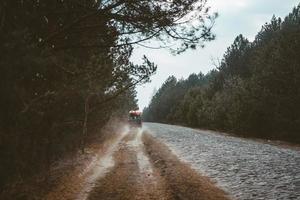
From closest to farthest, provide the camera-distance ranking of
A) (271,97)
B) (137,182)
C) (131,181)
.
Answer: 1. (137,182)
2. (131,181)
3. (271,97)

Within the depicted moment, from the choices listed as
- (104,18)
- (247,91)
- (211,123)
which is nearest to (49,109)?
(104,18)

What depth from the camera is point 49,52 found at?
31.3ft

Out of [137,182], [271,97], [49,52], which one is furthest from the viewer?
[271,97]

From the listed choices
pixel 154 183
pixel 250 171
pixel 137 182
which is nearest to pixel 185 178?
pixel 154 183

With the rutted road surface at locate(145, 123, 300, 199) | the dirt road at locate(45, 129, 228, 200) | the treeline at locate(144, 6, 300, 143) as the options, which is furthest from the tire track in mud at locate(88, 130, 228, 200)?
the treeline at locate(144, 6, 300, 143)

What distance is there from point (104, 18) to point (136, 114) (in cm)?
5184

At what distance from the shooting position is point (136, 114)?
6391cm

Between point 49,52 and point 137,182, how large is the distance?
18.2ft

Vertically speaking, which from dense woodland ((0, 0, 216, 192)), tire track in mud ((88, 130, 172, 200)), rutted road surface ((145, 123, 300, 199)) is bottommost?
tire track in mud ((88, 130, 172, 200))

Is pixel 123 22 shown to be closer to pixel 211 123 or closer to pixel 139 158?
pixel 139 158

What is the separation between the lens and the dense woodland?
8508mm

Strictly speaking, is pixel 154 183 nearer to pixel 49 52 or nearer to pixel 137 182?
pixel 137 182

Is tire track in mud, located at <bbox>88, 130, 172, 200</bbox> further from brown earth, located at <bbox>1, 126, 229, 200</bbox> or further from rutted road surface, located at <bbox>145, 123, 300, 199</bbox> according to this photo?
rutted road surface, located at <bbox>145, 123, 300, 199</bbox>

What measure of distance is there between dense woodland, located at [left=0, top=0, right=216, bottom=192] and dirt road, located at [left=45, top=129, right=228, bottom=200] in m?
1.53
